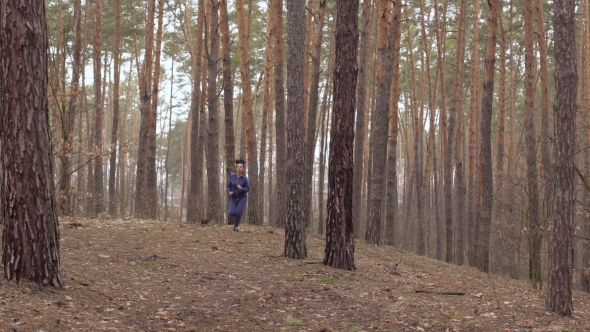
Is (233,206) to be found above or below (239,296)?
above

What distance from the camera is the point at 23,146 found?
5.41 metres

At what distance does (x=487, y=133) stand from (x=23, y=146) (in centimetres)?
1162

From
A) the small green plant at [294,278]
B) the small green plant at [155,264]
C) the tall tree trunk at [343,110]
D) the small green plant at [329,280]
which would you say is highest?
the tall tree trunk at [343,110]

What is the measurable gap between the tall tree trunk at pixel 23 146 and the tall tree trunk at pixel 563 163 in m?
5.85

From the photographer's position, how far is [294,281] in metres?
7.62

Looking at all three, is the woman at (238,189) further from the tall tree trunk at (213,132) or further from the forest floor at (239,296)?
the tall tree trunk at (213,132)

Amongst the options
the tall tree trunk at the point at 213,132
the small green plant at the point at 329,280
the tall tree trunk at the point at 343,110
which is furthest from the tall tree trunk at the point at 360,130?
the small green plant at the point at 329,280

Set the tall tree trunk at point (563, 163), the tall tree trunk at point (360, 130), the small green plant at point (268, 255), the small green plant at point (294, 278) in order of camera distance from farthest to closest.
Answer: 1. the tall tree trunk at point (360, 130)
2. the small green plant at point (268, 255)
3. the small green plant at point (294, 278)
4. the tall tree trunk at point (563, 163)

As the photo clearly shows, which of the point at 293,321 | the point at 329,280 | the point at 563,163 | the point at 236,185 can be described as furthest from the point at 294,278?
the point at 236,185

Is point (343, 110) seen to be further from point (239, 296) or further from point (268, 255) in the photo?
point (239, 296)

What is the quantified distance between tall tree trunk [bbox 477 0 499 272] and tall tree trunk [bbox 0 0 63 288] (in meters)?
11.2

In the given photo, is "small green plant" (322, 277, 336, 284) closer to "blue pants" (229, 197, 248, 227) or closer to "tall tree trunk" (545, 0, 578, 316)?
"tall tree trunk" (545, 0, 578, 316)

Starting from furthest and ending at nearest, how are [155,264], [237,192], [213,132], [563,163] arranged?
[213,132] < [237,192] < [155,264] < [563,163]

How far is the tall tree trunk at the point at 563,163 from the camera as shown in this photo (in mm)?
6395
